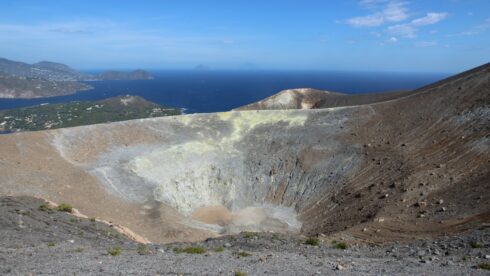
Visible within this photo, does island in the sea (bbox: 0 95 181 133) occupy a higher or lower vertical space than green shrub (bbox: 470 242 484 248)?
lower

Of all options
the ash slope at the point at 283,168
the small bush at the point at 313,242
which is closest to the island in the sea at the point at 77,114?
the ash slope at the point at 283,168

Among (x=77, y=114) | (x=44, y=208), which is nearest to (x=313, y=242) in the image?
(x=44, y=208)

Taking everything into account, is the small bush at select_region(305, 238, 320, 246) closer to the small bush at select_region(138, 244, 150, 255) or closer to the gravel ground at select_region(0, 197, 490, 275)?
the gravel ground at select_region(0, 197, 490, 275)

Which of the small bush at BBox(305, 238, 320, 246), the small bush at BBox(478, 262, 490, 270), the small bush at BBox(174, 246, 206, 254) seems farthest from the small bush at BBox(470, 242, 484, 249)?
the small bush at BBox(174, 246, 206, 254)

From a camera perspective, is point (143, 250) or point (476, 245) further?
point (143, 250)

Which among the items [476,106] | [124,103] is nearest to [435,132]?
[476,106]

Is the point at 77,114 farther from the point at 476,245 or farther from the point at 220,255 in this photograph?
the point at 476,245

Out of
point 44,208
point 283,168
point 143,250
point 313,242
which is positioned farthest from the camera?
point 283,168
